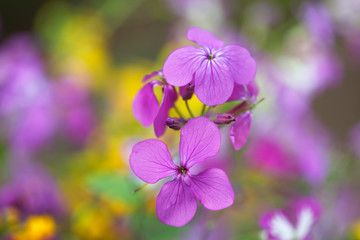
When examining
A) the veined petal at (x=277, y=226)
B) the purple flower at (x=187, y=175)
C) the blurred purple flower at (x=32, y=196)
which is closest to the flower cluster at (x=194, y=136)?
the purple flower at (x=187, y=175)

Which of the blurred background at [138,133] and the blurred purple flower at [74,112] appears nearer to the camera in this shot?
the blurred background at [138,133]

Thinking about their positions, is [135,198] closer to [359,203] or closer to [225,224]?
[225,224]

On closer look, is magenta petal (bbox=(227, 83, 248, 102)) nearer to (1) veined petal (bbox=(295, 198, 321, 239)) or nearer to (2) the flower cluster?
(2) the flower cluster

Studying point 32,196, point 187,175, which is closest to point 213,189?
point 187,175

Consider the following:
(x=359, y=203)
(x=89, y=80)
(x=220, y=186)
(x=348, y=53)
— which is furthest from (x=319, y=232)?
(x=89, y=80)

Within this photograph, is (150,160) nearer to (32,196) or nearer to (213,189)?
(213,189)

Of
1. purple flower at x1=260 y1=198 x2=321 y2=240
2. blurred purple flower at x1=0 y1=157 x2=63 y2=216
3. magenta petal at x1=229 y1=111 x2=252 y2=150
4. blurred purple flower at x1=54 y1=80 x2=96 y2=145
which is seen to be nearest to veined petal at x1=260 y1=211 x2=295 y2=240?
purple flower at x1=260 y1=198 x2=321 y2=240

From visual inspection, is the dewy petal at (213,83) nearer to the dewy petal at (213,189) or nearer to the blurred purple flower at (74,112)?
the dewy petal at (213,189)
